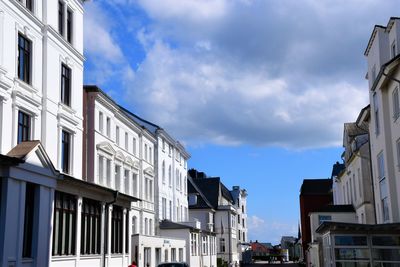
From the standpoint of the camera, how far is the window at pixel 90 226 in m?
27.6

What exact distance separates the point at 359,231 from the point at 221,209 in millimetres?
59858

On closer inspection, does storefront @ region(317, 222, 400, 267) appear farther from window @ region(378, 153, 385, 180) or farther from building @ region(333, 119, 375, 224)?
building @ region(333, 119, 375, 224)

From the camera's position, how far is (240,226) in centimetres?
9888

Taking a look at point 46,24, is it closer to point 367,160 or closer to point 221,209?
point 367,160

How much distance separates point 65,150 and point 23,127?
4.57 meters

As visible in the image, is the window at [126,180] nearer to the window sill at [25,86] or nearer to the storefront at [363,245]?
the window sill at [25,86]

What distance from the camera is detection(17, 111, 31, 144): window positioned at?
974 inches

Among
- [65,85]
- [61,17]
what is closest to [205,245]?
[65,85]

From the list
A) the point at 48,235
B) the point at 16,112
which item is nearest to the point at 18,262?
the point at 48,235

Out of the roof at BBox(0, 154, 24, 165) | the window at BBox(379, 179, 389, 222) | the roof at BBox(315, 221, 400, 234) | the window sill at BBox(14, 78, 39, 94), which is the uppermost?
the window sill at BBox(14, 78, 39, 94)

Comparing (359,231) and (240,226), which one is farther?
(240,226)

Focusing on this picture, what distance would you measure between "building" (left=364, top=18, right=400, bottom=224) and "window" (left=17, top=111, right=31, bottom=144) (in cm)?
1524

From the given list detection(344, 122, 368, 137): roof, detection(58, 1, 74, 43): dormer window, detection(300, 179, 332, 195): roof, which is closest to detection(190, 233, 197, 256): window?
detection(344, 122, 368, 137): roof

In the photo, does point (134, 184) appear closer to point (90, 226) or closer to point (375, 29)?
point (90, 226)
